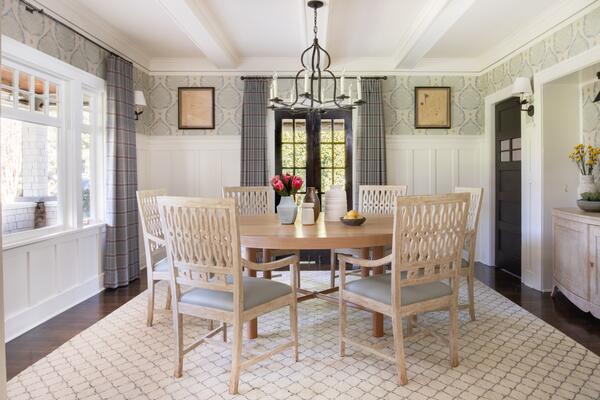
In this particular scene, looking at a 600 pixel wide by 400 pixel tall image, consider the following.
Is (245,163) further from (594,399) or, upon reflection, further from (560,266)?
(594,399)

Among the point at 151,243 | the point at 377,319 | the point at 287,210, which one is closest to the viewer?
the point at 377,319

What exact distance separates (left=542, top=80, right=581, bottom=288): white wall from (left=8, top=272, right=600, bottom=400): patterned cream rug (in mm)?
1240

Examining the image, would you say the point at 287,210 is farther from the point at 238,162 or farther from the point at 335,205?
the point at 238,162

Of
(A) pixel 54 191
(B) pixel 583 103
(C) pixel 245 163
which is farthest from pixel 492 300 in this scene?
(A) pixel 54 191

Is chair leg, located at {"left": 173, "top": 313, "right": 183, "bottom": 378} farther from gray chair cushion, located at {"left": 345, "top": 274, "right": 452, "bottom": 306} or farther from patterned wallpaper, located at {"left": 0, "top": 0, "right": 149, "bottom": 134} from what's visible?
patterned wallpaper, located at {"left": 0, "top": 0, "right": 149, "bottom": 134}

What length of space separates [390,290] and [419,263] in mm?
235

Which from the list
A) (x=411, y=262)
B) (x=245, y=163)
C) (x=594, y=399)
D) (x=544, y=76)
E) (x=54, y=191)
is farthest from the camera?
(x=245, y=163)

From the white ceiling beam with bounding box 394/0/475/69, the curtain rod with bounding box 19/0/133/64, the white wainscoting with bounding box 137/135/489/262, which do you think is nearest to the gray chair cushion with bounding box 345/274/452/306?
the white ceiling beam with bounding box 394/0/475/69

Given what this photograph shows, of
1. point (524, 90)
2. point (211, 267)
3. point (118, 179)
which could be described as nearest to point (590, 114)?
point (524, 90)

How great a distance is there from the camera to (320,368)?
2355mm

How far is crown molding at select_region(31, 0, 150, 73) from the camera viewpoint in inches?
127

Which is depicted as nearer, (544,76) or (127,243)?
(544,76)

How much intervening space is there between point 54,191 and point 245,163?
2.19m

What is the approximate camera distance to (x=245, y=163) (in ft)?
16.5
